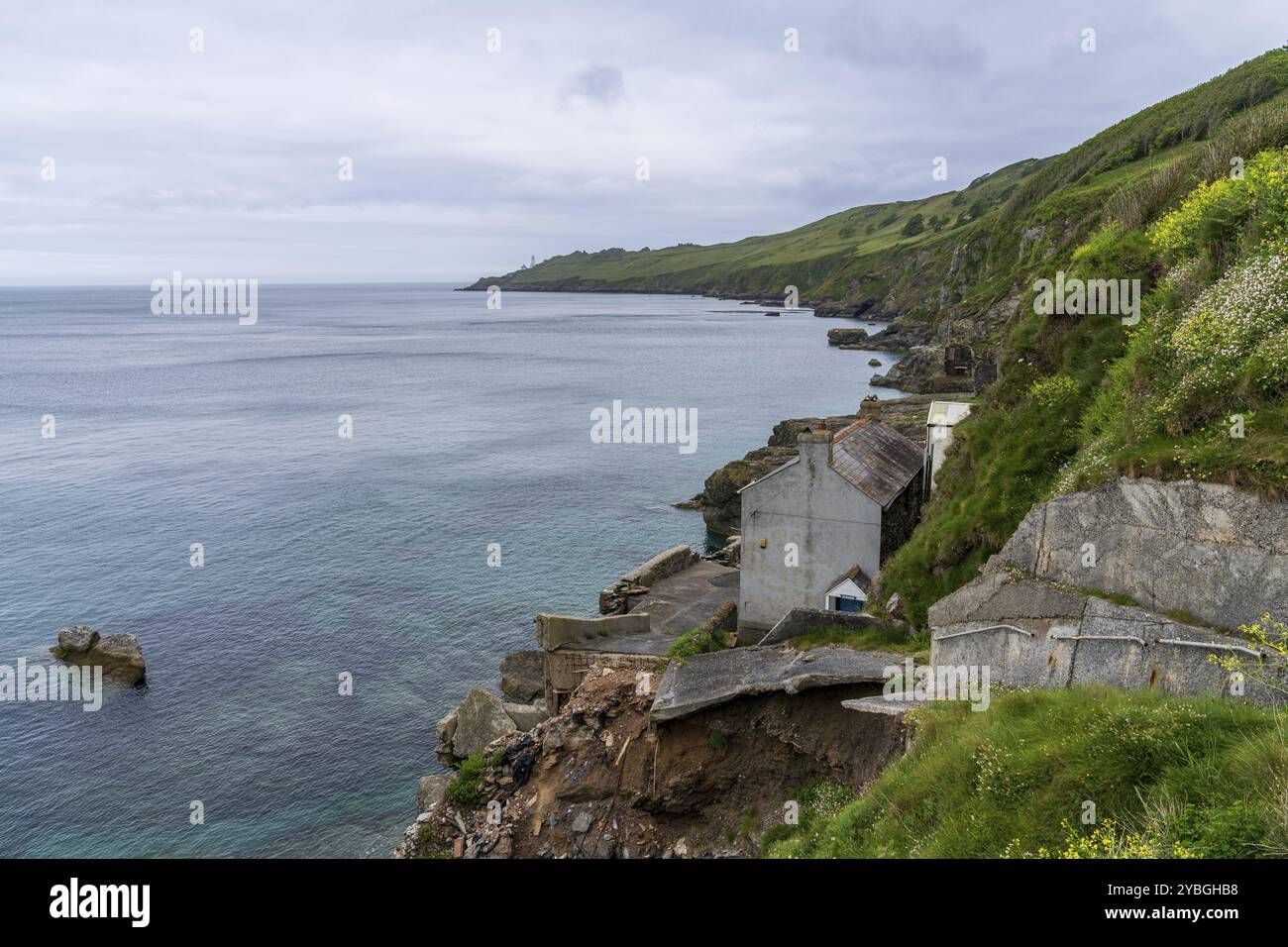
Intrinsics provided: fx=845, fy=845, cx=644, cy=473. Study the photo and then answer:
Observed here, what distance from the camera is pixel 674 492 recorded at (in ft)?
218

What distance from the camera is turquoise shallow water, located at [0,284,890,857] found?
29859 millimetres

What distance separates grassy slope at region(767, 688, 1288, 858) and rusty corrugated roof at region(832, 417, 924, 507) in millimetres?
17595

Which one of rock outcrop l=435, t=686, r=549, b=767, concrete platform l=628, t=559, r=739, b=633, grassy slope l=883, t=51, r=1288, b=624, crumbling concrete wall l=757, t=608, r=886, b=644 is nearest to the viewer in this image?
grassy slope l=883, t=51, r=1288, b=624

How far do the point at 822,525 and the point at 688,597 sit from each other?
10.9 meters

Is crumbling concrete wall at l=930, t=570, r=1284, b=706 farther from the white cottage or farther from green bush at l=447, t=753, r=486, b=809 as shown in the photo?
green bush at l=447, t=753, r=486, b=809

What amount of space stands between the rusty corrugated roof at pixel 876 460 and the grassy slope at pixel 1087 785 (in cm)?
1760

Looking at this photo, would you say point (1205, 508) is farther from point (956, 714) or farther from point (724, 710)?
point (724, 710)

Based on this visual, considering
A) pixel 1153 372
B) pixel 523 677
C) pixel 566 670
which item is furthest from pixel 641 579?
pixel 1153 372

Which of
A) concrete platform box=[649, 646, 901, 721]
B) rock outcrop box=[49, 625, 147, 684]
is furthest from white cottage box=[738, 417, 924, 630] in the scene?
rock outcrop box=[49, 625, 147, 684]

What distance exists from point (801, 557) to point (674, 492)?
36.3 m

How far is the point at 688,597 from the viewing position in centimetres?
3903

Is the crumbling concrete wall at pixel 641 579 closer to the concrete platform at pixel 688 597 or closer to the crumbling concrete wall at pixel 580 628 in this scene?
the concrete platform at pixel 688 597

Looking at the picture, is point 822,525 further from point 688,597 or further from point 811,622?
point 688,597

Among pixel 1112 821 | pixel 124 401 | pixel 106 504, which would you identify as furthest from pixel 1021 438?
pixel 124 401
